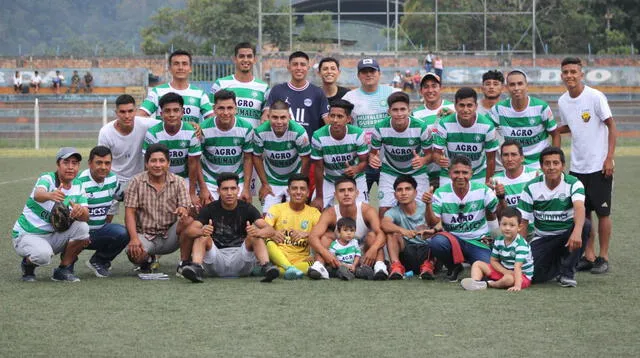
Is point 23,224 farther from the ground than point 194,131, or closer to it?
closer to it

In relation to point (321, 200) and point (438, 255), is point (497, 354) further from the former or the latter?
point (321, 200)

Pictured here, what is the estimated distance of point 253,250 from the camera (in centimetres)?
906

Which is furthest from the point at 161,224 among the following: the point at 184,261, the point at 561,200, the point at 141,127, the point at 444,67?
the point at 444,67

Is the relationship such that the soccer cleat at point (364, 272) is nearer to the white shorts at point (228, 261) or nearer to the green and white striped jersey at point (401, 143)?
the white shorts at point (228, 261)

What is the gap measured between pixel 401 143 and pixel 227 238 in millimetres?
1912

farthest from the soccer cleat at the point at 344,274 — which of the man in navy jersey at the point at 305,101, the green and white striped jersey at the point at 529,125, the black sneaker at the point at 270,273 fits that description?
the green and white striped jersey at the point at 529,125

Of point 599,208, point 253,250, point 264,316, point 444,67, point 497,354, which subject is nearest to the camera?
point 497,354

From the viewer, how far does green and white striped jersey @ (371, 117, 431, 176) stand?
9.96m

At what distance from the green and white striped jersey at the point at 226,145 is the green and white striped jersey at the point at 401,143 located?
3.96 ft

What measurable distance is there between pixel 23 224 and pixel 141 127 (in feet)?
5.16

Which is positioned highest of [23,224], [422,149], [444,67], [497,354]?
[444,67]

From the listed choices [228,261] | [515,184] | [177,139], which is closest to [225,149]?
[177,139]

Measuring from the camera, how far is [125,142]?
9.93 meters

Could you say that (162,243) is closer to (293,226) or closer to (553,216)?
(293,226)
